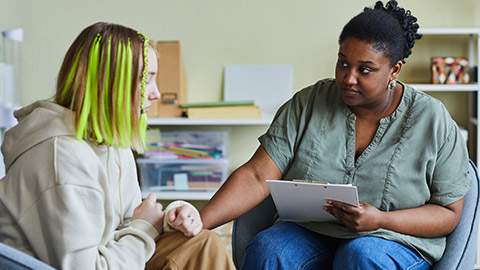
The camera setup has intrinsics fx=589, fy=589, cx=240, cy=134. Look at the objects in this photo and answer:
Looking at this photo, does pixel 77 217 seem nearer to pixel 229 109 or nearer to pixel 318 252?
pixel 318 252

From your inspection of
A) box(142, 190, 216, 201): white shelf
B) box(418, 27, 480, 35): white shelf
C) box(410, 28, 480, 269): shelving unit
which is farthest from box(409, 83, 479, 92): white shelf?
box(142, 190, 216, 201): white shelf

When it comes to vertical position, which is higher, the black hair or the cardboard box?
the black hair

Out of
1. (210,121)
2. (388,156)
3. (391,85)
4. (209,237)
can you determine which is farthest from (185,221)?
(210,121)

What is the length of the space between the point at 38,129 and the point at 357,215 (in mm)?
787

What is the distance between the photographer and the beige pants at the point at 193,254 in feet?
4.00

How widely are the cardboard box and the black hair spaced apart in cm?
136

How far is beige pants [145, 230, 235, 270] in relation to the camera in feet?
4.00

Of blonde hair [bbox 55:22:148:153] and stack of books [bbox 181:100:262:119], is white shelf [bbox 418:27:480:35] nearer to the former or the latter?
stack of books [bbox 181:100:262:119]

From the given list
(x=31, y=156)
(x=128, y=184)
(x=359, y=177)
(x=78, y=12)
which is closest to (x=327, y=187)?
(x=359, y=177)

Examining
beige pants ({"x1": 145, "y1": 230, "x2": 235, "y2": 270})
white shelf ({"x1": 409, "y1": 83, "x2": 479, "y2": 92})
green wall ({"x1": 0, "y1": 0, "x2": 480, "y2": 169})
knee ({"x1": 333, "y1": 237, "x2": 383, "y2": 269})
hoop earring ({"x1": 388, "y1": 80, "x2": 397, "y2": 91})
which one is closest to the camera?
beige pants ({"x1": 145, "y1": 230, "x2": 235, "y2": 270})

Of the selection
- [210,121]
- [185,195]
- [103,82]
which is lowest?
[185,195]

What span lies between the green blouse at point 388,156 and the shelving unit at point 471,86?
1.23 m

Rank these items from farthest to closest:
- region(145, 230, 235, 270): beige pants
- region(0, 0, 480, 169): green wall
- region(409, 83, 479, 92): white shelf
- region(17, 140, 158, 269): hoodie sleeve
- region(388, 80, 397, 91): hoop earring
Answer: region(0, 0, 480, 169): green wall < region(409, 83, 479, 92): white shelf < region(388, 80, 397, 91): hoop earring < region(145, 230, 235, 270): beige pants < region(17, 140, 158, 269): hoodie sleeve

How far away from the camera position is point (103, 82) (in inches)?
46.9
